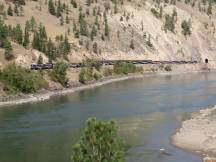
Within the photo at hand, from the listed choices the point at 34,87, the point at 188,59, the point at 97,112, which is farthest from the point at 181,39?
the point at 97,112

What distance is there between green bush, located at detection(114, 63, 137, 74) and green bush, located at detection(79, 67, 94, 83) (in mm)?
15896

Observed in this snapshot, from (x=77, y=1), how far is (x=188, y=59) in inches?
1462

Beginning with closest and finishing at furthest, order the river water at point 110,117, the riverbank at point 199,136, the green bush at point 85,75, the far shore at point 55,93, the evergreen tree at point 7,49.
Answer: the river water at point 110,117
the riverbank at point 199,136
the far shore at point 55,93
the evergreen tree at point 7,49
the green bush at point 85,75

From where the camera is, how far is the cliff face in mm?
136750

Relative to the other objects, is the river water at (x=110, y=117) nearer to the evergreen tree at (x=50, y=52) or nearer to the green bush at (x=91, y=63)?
the green bush at (x=91, y=63)

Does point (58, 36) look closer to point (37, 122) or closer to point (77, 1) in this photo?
point (77, 1)

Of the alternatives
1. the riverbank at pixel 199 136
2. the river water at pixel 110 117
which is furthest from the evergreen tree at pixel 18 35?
the riverbank at pixel 199 136

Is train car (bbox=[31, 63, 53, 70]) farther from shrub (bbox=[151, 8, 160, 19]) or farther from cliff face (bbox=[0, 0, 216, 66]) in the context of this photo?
shrub (bbox=[151, 8, 160, 19])

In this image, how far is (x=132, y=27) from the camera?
526 feet

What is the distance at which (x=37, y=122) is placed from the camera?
65.0 meters

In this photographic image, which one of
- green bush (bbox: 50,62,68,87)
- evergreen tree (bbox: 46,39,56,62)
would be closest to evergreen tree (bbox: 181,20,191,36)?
evergreen tree (bbox: 46,39,56,62)

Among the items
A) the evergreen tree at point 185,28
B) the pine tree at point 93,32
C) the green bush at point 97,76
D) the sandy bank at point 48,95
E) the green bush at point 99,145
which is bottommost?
the sandy bank at point 48,95

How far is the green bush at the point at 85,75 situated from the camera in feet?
368

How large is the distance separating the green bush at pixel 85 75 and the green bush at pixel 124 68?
15.9m
